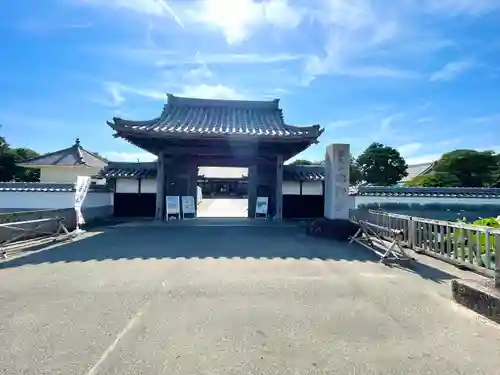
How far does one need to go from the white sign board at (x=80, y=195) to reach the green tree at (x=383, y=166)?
25749 millimetres

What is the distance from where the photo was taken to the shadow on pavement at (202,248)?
238 inches

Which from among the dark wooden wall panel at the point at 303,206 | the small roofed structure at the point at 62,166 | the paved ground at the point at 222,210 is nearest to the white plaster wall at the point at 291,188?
the dark wooden wall panel at the point at 303,206

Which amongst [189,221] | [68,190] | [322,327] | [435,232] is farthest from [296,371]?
[68,190]

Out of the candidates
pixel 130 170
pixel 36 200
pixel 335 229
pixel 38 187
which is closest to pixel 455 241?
pixel 335 229

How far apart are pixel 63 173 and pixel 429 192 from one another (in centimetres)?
2217

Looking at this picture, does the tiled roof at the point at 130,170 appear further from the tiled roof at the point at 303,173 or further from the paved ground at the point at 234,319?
the paved ground at the point at 234,319

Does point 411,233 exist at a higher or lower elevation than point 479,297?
higher

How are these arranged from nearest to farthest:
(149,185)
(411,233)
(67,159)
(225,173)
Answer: (411,233)
(149,185)
(67,159)
(225,173)

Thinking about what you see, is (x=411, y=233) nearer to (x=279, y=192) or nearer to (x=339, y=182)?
(x=339, y=182)

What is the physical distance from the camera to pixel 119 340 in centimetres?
275

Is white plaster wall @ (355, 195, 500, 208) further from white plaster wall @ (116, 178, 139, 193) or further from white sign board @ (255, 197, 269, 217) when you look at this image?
white plaster wall @ (116, 178, 139, 193)

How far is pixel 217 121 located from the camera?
12727mm

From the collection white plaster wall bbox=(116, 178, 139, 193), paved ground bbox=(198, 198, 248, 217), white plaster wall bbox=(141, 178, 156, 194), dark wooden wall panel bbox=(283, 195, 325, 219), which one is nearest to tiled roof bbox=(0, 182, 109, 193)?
white plaster wall bbox=(116, 178, 139, 193)

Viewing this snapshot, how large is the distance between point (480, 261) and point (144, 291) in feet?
16.2
